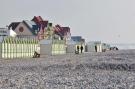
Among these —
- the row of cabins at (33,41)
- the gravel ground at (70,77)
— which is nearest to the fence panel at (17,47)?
the row of cabins at (33,41)

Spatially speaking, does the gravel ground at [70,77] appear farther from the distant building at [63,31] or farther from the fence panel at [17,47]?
the distant building at [63,31]

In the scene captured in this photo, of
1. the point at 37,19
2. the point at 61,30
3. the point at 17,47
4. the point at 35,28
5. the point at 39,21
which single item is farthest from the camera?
the point at 61,30

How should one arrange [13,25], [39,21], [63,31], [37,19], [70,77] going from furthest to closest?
[63,31] < [37,19] < [39,21] < [13,25] < [70,77]

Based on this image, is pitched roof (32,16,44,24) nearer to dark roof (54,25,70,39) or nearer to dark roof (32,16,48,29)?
dark roof (32,16,48,29)

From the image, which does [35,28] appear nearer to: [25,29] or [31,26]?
[31,26]

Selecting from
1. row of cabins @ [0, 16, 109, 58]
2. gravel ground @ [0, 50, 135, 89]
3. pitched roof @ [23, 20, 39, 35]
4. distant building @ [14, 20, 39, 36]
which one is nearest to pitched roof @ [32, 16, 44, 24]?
row of cabins @ [0, 16, 109, 58]

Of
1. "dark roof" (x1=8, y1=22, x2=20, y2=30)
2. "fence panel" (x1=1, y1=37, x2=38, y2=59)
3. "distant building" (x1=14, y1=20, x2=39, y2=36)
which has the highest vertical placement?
"dark roof" (x1=8, y1=22, x2=20, y2=30)

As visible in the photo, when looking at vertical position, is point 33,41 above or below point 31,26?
below

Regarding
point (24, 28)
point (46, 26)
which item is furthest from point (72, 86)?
point (46, 26)

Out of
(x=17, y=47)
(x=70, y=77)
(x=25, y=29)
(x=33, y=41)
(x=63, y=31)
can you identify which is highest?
(x=63, y=31)

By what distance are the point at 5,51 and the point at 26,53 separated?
27.5 ft

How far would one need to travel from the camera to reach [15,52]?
61.0 meters

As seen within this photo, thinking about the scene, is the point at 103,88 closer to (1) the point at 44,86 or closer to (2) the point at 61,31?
(1) the point at 44,86

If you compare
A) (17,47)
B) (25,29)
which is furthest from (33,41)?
(25,29)
